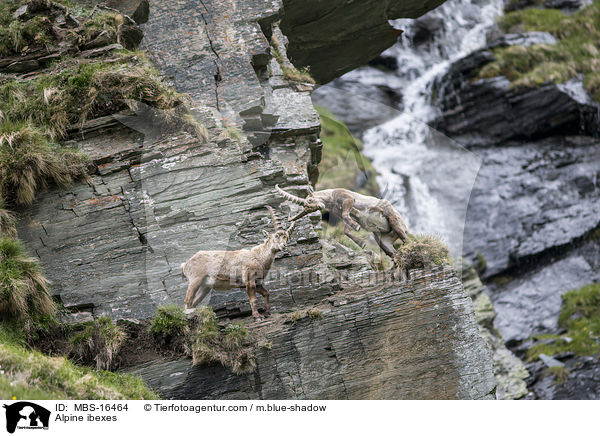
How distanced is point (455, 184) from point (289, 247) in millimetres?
14146

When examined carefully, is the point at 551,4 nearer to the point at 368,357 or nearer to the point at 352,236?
the point at 352,236

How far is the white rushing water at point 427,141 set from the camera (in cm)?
2586

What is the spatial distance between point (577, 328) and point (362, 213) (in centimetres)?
1736

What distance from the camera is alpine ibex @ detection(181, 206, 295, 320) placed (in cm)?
1134

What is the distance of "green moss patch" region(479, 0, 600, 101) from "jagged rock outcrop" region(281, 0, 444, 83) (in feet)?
39.9

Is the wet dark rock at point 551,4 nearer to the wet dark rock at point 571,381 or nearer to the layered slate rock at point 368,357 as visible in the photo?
the wet dark rock at point 571,381

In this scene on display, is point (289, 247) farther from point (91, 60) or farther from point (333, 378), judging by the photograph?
point (91, 60)

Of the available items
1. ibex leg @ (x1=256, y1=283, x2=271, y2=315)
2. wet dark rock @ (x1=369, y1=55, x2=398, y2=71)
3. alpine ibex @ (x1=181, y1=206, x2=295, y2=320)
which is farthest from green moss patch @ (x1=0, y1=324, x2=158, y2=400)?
wet dark rock @ (x1=369, y1=55, x2=398, y2=71)

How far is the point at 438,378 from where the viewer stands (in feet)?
36.0

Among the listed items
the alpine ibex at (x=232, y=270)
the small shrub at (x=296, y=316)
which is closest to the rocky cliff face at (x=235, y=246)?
the small shrub at (x=296, y=316)

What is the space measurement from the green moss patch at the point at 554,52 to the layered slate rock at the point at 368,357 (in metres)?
24.2
